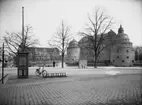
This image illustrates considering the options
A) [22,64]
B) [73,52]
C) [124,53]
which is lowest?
[22,64]

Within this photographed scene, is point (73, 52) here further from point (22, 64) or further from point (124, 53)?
point (22, 64)

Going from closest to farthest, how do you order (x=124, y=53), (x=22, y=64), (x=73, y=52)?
(x=22, y=64) → (x=124, y=53) → (x=73, y=52)

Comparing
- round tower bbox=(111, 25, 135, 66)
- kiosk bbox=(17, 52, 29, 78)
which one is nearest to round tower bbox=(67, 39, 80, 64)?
round tower bbox=(111, 25, 135, 66)

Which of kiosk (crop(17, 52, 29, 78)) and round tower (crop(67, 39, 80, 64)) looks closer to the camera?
kiosk (crop(17, 52, 29, 78))

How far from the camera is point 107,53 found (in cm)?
5888

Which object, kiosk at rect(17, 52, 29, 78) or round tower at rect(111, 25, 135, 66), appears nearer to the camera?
kiosk at rect(17, 52, 29, 78)

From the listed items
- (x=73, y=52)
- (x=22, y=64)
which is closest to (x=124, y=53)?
(x=73, y=52)

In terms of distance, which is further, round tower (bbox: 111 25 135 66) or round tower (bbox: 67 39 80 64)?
round tower (bbox: 67 39 80 64)

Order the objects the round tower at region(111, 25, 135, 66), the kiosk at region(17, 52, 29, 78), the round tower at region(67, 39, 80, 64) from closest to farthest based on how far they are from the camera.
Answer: the kiosk at region(17, 52, 29, 78) → the round tower at region(111, 25, 135, 66) → the round tower at region(67, 39, 80, 64)

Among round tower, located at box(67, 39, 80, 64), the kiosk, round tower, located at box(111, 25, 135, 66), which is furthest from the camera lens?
round tower, located at box(67, 39, 80, 64)

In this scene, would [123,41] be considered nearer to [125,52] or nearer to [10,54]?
[125,52]

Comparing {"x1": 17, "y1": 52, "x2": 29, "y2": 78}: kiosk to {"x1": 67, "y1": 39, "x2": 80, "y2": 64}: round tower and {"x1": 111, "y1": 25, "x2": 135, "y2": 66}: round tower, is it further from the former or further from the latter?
{"x1": 67, "y1": 39, "x2": 80, "y2": 64}: round tower

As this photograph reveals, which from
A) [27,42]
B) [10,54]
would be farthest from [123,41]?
[10,54]

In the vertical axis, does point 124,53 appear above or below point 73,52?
below
